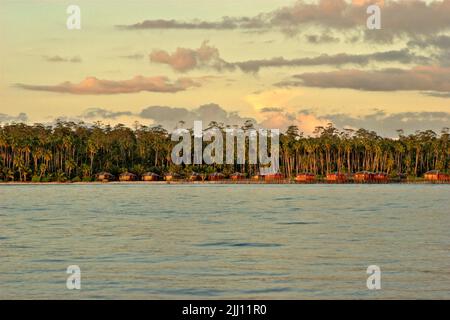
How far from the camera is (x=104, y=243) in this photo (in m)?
51.0

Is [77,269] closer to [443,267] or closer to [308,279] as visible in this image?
[308,279]

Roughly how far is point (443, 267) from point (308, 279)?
777cm

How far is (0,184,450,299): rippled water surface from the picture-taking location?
3353 cm

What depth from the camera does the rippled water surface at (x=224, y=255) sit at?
33.5 m

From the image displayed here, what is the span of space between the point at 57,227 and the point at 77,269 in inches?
1066

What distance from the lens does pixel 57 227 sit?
64000 mm

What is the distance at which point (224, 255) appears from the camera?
4444 cm

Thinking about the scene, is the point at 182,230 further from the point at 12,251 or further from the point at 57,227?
the point at 12,251
